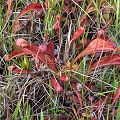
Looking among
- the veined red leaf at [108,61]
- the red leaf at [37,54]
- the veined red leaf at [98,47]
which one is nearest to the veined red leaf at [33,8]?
the red leaf at [37,54]

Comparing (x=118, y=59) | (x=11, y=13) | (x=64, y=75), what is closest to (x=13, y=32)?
(x=11, y=13)

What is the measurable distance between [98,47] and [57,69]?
0.28 meters

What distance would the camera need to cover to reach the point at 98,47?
113 centimetres

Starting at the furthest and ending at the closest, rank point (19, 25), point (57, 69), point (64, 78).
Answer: point (19, 25) < point (57, 69) < point (64, 78)

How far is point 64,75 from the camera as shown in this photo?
1109 mm

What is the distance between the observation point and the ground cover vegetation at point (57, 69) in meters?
1.07

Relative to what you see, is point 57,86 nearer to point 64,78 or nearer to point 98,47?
point 64,78

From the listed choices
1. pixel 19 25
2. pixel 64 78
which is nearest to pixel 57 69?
pixel 64 78

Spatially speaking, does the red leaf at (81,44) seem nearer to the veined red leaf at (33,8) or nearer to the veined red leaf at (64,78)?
the veined red leaf at (64,78)

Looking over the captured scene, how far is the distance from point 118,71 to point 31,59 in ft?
1.82

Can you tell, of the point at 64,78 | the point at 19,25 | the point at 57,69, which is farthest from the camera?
the point at 19,25

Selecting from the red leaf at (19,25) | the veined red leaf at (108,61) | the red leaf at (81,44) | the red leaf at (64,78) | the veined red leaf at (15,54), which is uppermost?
A: the red leaf at (19,25)

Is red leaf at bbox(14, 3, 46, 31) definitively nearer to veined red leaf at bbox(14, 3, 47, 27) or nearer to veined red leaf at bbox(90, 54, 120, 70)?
veined red leaf at bbox(14, 3, 47, 27)

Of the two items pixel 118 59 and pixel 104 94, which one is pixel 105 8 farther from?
pixel 104 94
